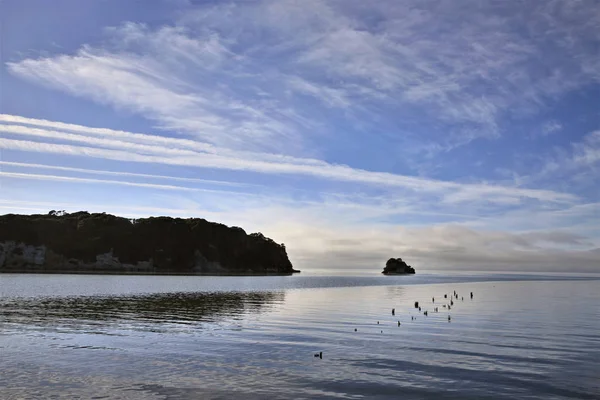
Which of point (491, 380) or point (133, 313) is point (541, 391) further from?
point (133, 313)

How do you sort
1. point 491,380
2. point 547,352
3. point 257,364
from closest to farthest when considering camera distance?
point 491,380 < point 257,364 < point 547,352

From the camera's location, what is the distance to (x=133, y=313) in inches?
2325

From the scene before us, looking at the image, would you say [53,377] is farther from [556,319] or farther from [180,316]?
[556,319]

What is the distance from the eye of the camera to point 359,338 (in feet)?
134

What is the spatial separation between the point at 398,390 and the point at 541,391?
7.11 meters

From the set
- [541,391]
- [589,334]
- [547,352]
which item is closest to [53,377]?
[541,391]

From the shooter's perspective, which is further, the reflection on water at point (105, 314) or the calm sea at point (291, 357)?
the reflection on water at point (105, 314)

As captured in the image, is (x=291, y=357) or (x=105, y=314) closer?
(x=291, y=357)

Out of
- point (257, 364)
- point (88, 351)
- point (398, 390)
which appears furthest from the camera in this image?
point (88, 351)

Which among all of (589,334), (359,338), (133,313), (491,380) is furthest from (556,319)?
(133,313)

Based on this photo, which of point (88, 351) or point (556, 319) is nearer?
point (88, 351)

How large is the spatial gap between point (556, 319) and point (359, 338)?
29451 mm

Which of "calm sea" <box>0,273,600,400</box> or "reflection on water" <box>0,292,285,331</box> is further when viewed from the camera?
"reflection on water" <box>0,292,285,331</box>

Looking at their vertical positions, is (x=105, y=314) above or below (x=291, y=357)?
below
